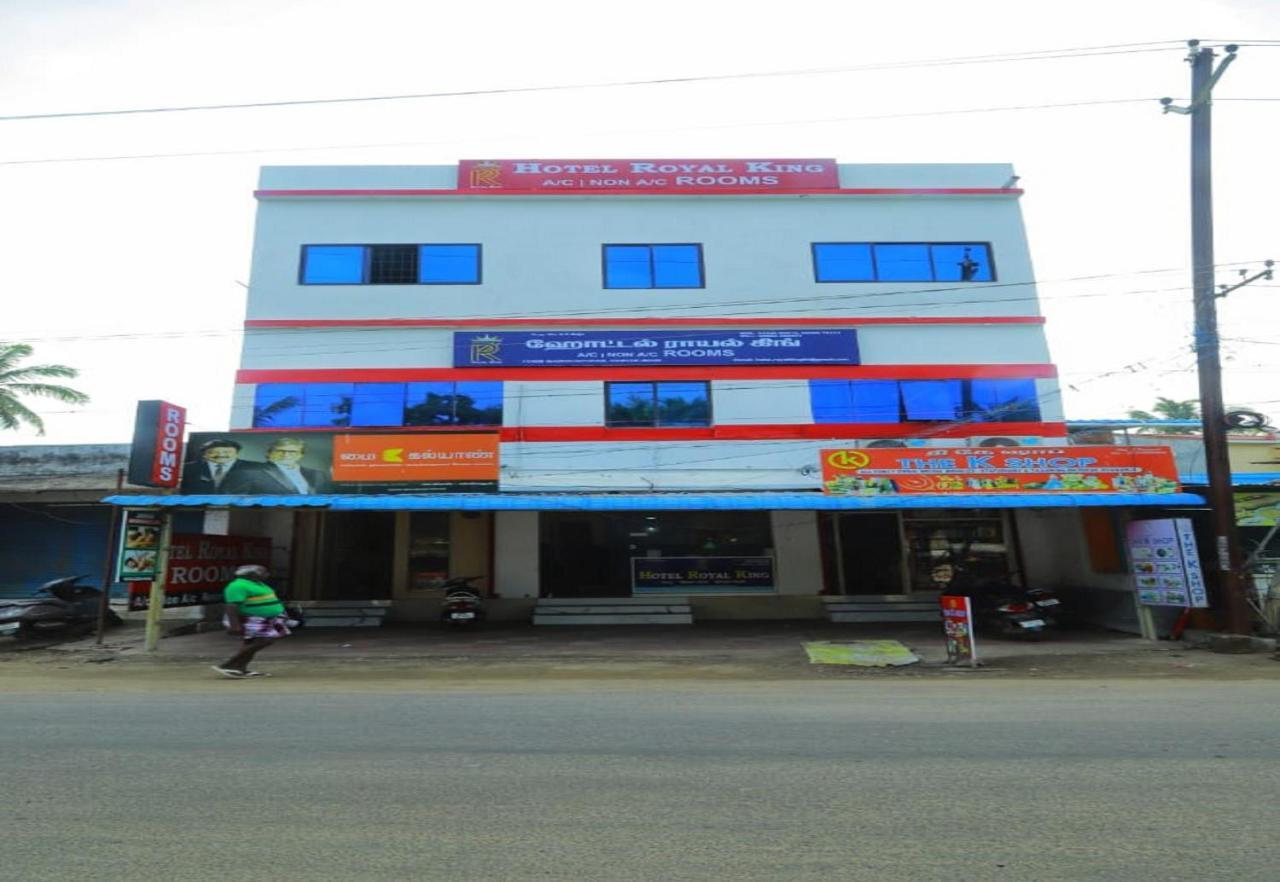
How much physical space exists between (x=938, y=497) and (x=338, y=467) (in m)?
11.6

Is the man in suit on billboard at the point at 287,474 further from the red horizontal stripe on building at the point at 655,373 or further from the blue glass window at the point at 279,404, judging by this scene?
the red horizontal stripe on building at the point at 655,373

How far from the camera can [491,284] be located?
59.5 ft

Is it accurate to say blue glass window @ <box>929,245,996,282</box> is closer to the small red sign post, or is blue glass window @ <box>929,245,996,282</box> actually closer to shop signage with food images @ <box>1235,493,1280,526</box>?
shop signage with food images @ <box>1235,493,1280,526</box>

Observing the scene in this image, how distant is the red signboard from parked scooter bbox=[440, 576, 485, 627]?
10.3 meters

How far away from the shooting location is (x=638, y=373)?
17.4 metres

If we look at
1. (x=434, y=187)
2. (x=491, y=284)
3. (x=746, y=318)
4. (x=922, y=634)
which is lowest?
(x=922, y=634)

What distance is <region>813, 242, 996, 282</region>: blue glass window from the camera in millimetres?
18531

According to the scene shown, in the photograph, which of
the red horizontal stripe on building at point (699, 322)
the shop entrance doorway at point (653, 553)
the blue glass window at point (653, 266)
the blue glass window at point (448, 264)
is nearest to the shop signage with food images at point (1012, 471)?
the shop entrance doorway at point (653, 553)

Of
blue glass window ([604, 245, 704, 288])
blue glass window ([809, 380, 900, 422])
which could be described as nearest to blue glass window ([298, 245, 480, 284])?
blue glass window ([604, 245, 704, 288])

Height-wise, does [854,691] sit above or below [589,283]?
below

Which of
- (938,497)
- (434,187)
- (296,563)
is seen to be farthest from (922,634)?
(434,187)

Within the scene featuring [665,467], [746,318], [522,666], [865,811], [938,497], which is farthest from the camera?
[746,318]

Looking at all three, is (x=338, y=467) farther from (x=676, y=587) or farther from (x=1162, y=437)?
(x=1162, y=437)

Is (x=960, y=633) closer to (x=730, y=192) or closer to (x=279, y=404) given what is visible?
(x=730, y=192)
